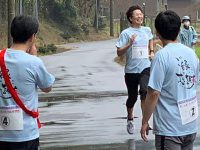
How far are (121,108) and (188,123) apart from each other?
7.40 metres

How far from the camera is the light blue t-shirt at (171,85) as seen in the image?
4.90 m

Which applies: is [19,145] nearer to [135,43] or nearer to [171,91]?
[171,91]

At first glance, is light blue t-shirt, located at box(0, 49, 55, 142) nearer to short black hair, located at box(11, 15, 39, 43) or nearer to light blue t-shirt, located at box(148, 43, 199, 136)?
short black hair, located at box(11, 15, 39, 43)

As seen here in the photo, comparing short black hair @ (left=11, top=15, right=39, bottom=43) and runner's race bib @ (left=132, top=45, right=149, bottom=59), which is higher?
short black hair @ (left=11, top=15, right=39, bottom=43)

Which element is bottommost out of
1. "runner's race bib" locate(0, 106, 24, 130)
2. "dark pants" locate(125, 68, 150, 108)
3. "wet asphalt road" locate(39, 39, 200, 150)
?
"wet asphalt road" locate(39, 39, 200, 150)

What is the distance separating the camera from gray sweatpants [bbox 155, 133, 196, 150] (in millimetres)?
4896

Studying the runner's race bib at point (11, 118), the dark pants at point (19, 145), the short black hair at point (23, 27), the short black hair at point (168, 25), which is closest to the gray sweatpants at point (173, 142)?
the short black hair at point (168, 25)

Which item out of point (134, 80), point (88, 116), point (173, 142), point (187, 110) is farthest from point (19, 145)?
point (88, 116)

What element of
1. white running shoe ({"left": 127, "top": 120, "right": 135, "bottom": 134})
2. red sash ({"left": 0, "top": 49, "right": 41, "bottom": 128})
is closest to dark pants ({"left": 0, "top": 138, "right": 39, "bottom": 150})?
red sash ({"left": 0, "top": 49, "right": 41, "bottom": 128})

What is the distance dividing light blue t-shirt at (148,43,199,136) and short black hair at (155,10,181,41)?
0.08 m

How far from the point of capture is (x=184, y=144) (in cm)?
500

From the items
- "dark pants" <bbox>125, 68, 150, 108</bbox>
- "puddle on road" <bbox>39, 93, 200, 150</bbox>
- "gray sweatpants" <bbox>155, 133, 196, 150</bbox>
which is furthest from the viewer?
"dark pants" <bbox>125, 68, 150, 108</bbox>

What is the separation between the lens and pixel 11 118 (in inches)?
195

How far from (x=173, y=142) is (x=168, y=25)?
3.21 ft
